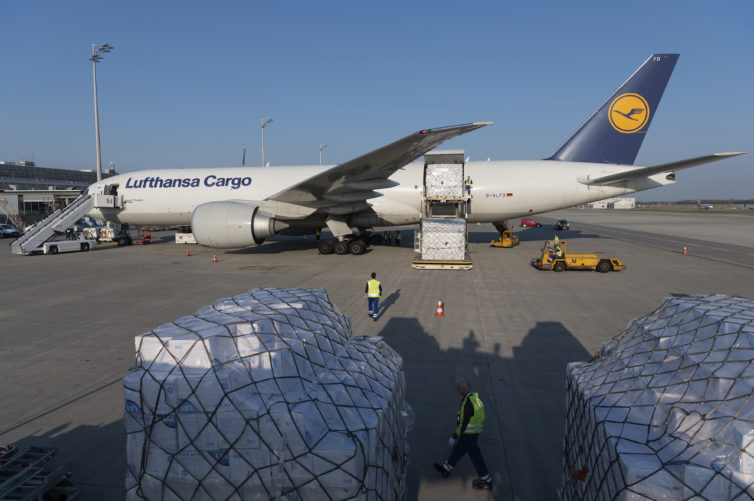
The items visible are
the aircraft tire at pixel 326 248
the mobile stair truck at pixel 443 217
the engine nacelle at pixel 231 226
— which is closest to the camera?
the mobile stair truck at pixel 443 217

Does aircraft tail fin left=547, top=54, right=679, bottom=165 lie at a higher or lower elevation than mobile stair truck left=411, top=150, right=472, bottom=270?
higher

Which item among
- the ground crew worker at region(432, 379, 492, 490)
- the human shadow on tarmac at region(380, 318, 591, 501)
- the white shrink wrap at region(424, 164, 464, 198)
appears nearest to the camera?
the ground crew worker at region(432, 379, 492, 490)

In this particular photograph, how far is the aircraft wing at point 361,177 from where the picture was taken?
15.4 metres

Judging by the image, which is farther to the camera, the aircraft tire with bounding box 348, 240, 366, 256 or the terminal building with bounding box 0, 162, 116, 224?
the terminal building with bounding box 0, 162, 116, 224

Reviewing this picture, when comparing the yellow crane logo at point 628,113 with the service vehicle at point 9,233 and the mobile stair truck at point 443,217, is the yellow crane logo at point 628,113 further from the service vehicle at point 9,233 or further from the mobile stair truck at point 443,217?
the service vehicle at point 9,233

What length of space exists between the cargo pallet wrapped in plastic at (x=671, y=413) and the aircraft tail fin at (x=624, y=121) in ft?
62.4

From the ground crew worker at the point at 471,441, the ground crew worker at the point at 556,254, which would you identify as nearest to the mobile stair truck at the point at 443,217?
the ground crew worker at the point at 556,254

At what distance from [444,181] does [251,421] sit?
1753 cm

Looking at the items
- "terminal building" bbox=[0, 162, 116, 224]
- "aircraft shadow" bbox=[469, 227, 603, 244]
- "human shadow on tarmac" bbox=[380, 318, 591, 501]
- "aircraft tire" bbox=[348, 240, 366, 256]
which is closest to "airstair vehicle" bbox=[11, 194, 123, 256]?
"terminal building" bbox=[0, 162, 116, 224]

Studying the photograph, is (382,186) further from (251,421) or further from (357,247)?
(251,421)

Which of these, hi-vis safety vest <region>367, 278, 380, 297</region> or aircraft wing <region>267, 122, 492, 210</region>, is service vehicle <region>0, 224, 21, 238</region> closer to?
aircraft wing <region>267, 122, 492, 210</region>

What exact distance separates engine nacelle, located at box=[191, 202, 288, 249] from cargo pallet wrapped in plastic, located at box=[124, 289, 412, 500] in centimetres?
1464

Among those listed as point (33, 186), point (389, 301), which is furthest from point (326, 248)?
point (33, 186)

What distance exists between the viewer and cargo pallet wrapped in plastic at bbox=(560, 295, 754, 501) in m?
2.71
